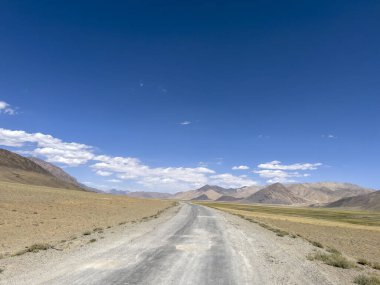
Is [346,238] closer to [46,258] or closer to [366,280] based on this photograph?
[366,280]

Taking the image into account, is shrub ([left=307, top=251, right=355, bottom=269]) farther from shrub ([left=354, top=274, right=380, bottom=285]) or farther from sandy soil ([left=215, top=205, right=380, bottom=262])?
sandy soil ([left=215, top=205, right=380, bottom=262])

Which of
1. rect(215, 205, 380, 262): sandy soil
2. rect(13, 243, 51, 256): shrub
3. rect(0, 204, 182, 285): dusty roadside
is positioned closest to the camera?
rect(0, 204, 182, 285): dusty roadside

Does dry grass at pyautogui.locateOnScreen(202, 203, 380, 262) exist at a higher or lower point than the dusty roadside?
higher

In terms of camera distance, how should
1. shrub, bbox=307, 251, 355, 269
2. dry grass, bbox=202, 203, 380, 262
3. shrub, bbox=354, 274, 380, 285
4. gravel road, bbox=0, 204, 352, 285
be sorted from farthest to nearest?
1. dry grass, bbox=202, 203, 380, 262
2. shrub, bbox=307, 251, 355, 269
3. shrub, bbox=354, 274, 380, 285
4. gravel road, bbox=0, 204, 352, 285

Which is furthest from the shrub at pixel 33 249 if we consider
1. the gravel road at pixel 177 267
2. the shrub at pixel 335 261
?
the shrub at pixel 335 261

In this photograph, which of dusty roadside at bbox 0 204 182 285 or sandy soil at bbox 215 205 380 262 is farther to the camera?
sandy soil at bbox 215 205 380 262

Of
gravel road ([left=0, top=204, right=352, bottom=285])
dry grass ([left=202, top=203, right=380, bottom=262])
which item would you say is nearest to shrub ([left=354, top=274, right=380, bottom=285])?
gravel road ([left=0, top=204, right=352, bottom=285])

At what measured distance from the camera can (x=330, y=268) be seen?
48.9 feet

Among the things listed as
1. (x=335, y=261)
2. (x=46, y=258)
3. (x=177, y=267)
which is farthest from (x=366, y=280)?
(x=46, y=258)

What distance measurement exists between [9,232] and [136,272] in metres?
16.6

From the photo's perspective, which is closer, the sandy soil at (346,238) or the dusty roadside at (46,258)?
the dusty roadside at (46,258)

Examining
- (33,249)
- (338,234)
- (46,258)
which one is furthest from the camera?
(338,234)

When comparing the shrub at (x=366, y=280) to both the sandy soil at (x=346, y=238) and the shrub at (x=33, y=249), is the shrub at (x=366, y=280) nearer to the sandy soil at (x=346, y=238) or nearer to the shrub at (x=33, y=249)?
the sandy soil at (x=346, y=238)

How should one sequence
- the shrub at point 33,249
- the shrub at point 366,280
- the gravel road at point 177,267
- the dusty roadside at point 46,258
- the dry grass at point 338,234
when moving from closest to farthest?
1. the gravel road at point 177,267
2. the dusty roadside at point 46,258
3. the shrub at point 366,280
4. the shrub at point 33,249
5. the dry grass at point 338,234
